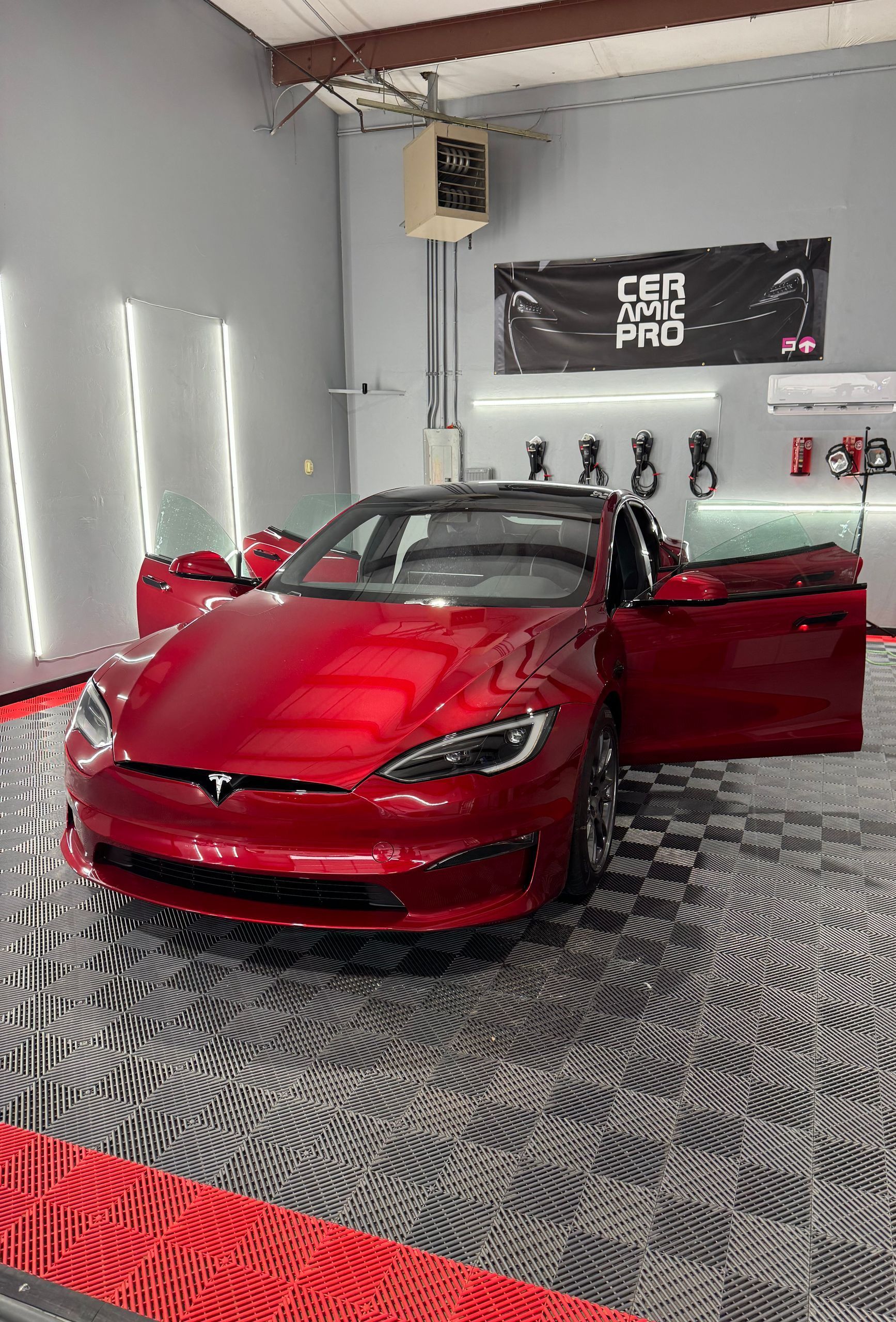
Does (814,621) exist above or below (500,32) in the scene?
below

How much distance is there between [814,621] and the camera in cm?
281

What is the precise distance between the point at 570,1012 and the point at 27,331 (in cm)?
464

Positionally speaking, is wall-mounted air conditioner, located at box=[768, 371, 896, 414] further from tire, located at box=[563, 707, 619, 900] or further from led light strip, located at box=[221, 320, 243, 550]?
tire, located at box=[563, 707, 619, 900]

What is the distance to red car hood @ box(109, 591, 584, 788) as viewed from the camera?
6.36 feet

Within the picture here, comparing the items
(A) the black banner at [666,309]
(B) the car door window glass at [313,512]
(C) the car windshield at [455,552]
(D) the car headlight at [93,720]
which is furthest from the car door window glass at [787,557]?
(A) the black banner at [666,309]

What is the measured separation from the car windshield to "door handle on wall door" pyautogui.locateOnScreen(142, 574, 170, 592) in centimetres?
96

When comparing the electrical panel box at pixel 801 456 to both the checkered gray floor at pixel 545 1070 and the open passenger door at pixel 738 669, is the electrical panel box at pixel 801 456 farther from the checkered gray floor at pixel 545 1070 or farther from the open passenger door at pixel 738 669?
the checkered gray floor at pixel 545 1070

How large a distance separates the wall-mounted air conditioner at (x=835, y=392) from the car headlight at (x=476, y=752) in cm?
570

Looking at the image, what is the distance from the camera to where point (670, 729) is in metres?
2.82

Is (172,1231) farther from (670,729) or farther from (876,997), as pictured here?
(670,729)

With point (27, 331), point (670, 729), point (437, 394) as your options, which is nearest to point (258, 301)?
point (437, 394)

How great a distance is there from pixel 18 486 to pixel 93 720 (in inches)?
125

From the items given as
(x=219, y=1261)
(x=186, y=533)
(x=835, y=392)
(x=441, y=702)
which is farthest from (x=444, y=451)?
(x=219, y=1261)

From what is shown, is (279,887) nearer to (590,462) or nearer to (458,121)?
(590,462)
